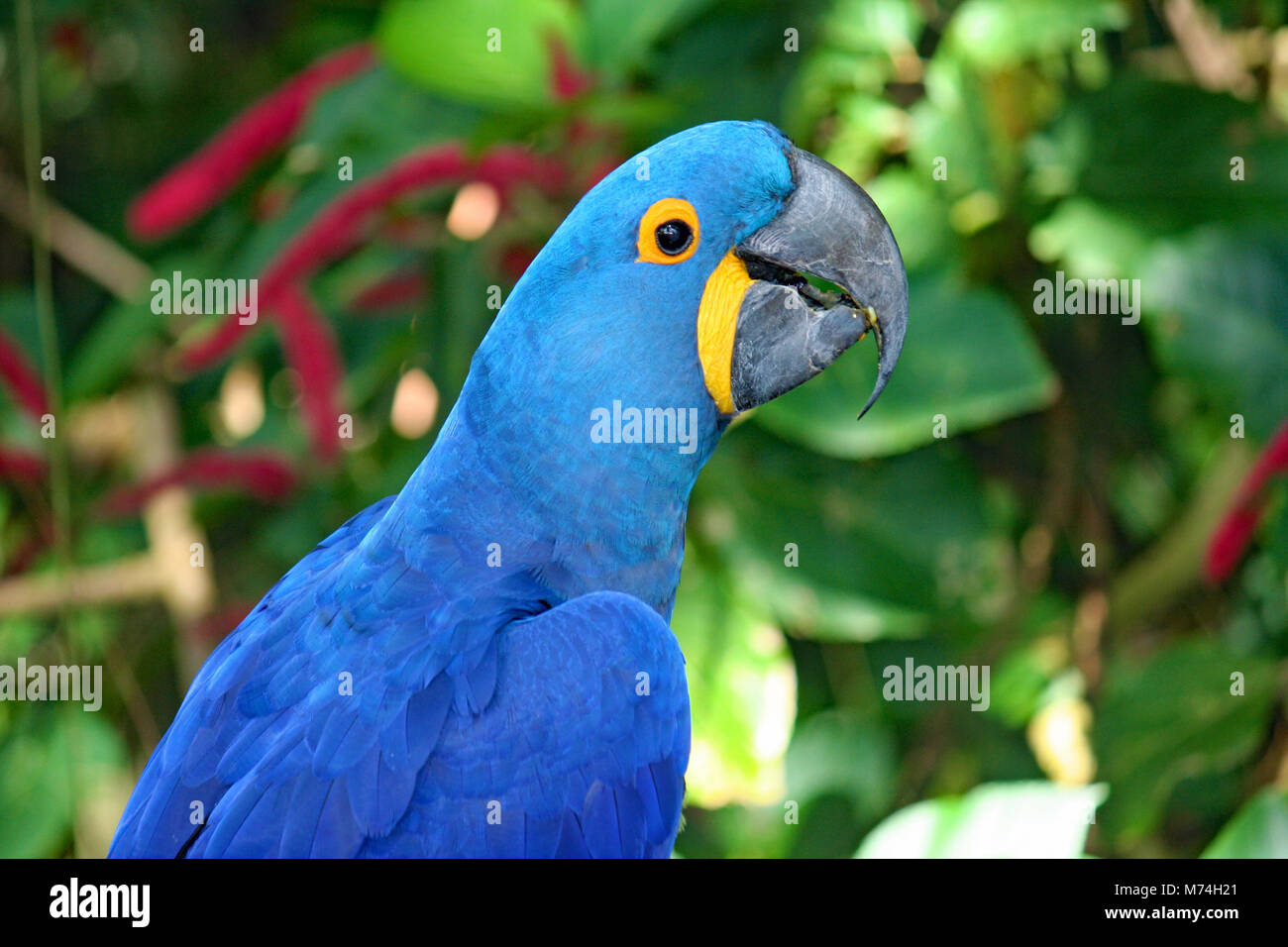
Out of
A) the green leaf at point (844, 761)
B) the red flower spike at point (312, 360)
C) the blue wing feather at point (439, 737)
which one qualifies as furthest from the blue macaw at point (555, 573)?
the green leaf at point (844, 761)

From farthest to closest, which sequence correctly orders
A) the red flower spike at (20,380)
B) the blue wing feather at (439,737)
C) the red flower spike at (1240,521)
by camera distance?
1. the red flower spike at (20,380)
2. the red flower spike at (1240,521)
3. the blue wing feather at (439,737)

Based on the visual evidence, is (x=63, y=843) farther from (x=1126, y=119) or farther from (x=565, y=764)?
(x=1126, y=119)

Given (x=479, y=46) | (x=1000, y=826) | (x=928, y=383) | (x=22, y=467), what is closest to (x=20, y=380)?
(x=22, y=467)

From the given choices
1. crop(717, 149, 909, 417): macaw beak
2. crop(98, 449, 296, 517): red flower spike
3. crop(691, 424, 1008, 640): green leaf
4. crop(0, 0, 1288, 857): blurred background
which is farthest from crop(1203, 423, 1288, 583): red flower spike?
crop(98, 449, 296, 517): red flower spike

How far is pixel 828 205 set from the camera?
0.87 meters

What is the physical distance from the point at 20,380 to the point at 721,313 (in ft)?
2.88

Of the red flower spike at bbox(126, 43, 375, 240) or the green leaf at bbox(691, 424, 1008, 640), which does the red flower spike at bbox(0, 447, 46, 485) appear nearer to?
the red flower spike at bbox(126, 43, 375, 240)

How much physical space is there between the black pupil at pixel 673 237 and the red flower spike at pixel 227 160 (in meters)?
0.53

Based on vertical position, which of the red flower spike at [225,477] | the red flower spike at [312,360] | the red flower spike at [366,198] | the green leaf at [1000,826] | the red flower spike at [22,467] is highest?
the red flower spike at [366,198]

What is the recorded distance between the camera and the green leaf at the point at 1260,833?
1.00 meters

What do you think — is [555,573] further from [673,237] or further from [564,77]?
[564,77]

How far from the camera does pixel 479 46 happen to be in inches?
47.2

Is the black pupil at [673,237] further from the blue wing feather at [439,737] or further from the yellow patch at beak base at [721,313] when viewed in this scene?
the blue wing feather at [439,737]

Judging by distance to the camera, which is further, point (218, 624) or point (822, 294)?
point (218, 624)
